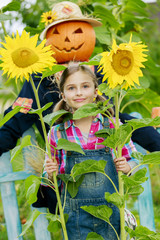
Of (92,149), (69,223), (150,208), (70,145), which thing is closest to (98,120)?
(92,149)

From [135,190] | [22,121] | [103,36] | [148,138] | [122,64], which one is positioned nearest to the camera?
[122,64]

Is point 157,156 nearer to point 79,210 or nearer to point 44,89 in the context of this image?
point 79,210

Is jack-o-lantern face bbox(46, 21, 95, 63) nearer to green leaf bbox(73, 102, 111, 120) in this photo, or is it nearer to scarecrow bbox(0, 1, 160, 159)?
scarecrow bbox(0, 1, 160, 159)

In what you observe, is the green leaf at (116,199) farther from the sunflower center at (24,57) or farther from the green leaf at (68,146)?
the sunflower center at (24,57)

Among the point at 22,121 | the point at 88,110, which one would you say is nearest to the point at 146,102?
the point at 22,121

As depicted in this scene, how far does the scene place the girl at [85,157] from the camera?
4.43 ft

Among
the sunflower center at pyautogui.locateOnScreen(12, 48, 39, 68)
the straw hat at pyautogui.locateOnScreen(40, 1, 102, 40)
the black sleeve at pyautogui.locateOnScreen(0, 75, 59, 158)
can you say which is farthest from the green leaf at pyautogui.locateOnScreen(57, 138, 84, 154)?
the straw hat at pyautogui.locateOnScreen(40, 1, 102, 40)

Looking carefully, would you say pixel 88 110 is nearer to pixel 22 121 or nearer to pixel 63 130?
pixel 63 130

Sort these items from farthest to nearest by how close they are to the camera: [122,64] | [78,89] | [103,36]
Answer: [103,36] < [78,89] < [122,64]

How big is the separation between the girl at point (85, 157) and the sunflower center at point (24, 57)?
1.13 feet

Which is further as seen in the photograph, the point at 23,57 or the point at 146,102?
the point at 146,102

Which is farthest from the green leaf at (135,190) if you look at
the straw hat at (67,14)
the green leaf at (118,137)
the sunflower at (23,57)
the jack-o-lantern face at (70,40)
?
the straw hat at (67,14)

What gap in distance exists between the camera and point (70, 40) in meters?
1.83

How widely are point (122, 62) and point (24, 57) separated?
0.32 meters
